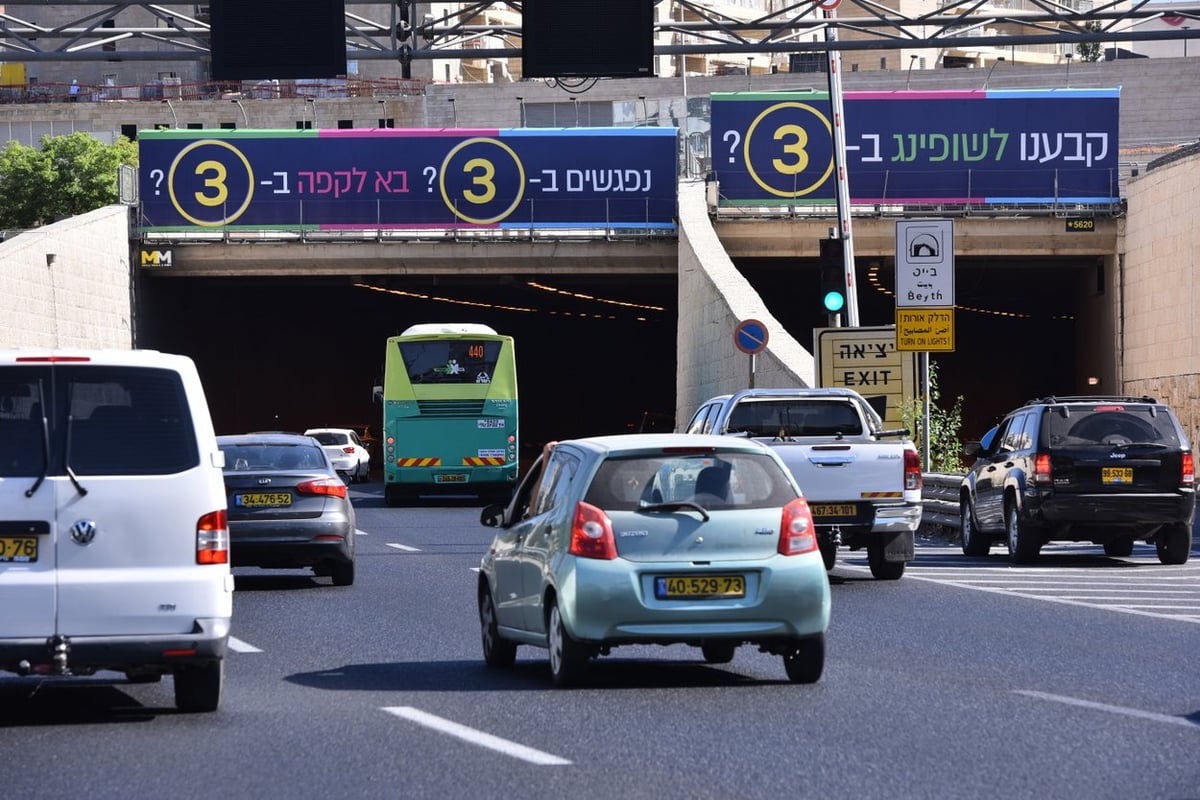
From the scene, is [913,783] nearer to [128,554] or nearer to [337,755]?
[337,755]

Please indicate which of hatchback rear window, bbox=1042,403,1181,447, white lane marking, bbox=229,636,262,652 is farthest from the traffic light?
white lane marking, bbox=229,636,262,652

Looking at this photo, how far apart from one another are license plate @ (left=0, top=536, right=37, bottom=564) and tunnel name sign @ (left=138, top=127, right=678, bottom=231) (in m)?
46.1

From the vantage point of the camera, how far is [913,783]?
826 cm

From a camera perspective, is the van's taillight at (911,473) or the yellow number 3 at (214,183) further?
the yellow number 3 at (214,183)

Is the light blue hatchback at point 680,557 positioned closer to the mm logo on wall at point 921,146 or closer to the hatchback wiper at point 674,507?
the hatchback wiper at point 674,507

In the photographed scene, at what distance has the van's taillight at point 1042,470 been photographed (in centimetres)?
2238

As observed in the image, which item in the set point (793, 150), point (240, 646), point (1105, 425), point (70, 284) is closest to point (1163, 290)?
point (793, 150)

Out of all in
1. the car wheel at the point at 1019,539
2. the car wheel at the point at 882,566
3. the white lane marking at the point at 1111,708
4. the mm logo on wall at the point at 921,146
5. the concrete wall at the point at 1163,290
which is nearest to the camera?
the white lane marking at the point at 1111,708

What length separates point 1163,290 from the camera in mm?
48875

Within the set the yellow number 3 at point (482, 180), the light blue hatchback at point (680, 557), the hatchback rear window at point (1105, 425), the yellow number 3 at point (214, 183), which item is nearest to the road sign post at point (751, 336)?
the hatchback rear window at point (1105, 425)

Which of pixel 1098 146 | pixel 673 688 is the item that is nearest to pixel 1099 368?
pixel 1098 146

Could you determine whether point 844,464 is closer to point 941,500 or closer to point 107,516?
point 941,500

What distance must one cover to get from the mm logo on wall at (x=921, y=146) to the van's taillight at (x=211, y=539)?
4656cm

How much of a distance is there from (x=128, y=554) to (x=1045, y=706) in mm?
4621
